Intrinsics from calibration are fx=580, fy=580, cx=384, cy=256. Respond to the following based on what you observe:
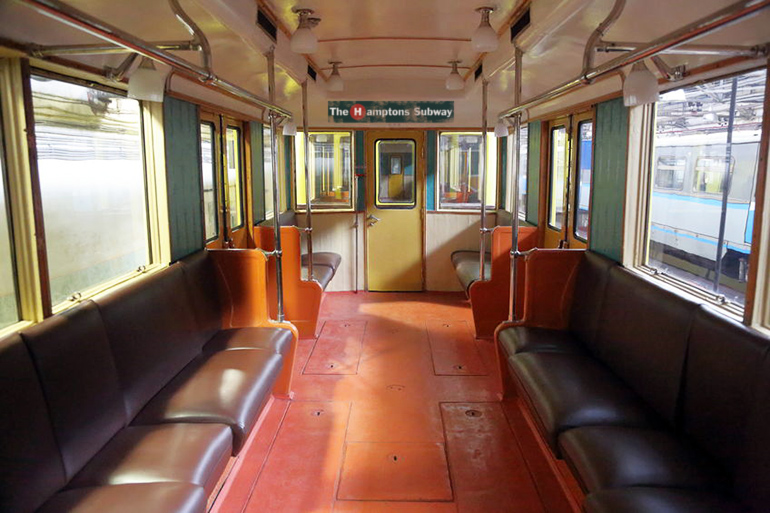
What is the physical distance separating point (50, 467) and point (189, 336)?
144cm

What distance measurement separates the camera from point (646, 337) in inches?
115

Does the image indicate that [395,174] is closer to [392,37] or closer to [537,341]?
[392,37]

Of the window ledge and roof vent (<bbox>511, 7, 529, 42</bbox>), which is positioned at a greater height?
roof vent (<bbox>511, 7, 529, 42</bbox>)

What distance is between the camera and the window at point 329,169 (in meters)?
7.18

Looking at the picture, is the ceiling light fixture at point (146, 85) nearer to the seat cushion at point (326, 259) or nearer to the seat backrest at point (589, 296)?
the seat backrest at point (589, 296)

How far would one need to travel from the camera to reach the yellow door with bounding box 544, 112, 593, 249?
4.65 metres

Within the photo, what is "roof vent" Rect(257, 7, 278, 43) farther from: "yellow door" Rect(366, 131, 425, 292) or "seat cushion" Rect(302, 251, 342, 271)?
"yellow door" Rect(366, 131, 425, 292)

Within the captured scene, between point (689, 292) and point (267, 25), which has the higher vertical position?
point (267, 25)

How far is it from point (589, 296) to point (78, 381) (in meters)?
2.95

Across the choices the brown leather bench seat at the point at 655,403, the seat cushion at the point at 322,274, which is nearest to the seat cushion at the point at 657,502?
the brown leather bench seat at the point at 655,403

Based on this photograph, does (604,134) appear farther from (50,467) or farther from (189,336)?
(50,467)

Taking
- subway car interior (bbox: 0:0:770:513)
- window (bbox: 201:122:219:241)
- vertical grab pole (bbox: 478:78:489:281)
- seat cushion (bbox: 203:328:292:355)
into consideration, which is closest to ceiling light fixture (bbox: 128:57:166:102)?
subway car interior (bbox: 0:0:770:513)

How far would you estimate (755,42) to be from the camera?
2.23 metres

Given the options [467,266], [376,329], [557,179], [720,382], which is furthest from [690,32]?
[467,266]
